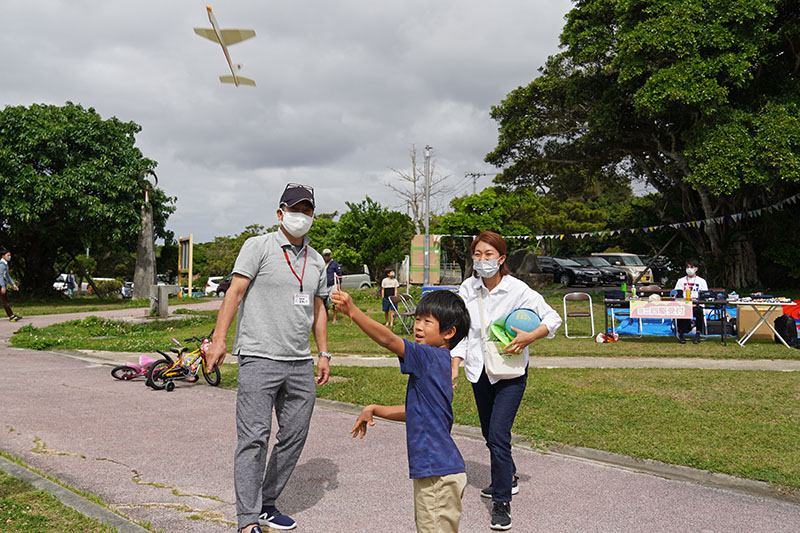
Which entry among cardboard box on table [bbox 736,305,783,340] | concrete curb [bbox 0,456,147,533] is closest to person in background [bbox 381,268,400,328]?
cardboard box on table [bbox 736,305,783,340]

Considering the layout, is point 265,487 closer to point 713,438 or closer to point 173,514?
point 173,514

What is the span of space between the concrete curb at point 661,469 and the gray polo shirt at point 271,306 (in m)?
2.73

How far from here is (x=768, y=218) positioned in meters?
23.7

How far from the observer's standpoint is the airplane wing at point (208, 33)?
7066mm

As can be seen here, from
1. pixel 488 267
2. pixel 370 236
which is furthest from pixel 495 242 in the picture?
pixel 370 236

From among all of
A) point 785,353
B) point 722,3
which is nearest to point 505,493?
point 785,353

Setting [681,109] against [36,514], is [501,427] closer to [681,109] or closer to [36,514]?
[36,514]

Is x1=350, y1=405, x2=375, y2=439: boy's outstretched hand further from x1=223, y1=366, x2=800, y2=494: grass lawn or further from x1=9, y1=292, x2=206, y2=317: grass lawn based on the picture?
x1=9, y1=292, x2=206, y2=317: grass lawn

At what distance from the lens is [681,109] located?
2125 centimetres

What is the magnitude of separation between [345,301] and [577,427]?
398 cm

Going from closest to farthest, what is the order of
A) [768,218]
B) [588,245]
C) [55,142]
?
[768,218] < [55,142] < [588,245]

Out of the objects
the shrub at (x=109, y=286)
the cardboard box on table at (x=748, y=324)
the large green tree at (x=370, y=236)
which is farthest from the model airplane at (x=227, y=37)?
the shrub at (x=109, y=286)

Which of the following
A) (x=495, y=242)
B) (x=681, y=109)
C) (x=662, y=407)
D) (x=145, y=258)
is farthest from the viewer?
(x=145, y=258)

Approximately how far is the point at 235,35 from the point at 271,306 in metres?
4.88
